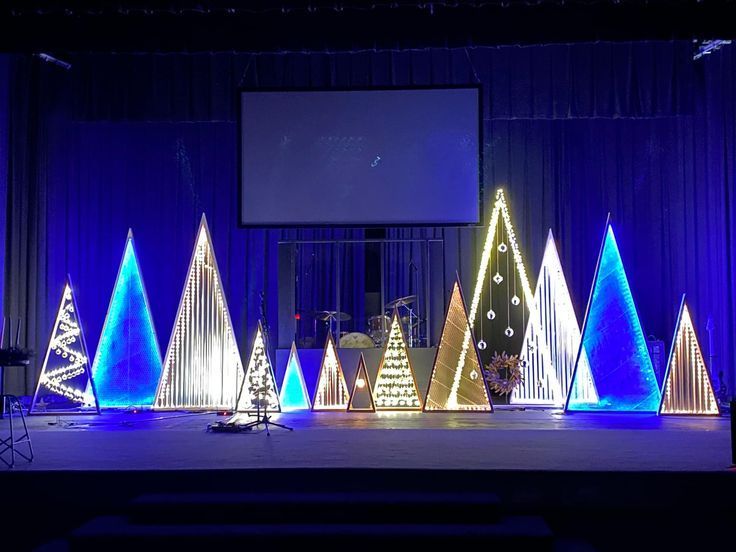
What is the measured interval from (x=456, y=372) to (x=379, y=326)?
1.81 metres

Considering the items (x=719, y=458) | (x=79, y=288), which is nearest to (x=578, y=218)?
(x=719, y=458)

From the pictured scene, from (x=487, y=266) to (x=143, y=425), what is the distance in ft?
13.8

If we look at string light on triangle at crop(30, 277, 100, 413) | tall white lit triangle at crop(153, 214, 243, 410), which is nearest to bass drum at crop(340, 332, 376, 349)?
tall white lit triangle at crop(153, 214, 243, 410)

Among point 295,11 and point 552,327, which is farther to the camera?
point 552,327

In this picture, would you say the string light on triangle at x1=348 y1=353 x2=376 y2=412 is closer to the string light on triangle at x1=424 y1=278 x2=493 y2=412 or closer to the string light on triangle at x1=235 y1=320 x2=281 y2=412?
the string light on triangle at x1=424 y1=278 x2=493 y2=412

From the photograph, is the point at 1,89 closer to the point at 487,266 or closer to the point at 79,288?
the point at 79,288

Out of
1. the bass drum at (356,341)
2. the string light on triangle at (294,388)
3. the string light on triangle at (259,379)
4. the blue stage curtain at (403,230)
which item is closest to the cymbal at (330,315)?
the bass drum at (356,341)

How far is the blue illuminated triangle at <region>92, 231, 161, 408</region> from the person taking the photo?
749 cm

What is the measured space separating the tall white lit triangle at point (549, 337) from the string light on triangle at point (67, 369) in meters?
4.23

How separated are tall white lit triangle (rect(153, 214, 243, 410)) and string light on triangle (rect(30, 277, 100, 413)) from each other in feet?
2.39

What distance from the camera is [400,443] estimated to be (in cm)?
455

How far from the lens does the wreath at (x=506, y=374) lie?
8.02 metres

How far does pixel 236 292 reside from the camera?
29.0ft

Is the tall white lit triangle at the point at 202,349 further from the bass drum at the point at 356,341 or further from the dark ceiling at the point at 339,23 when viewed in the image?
the dark ceiling at the point at 339,23
